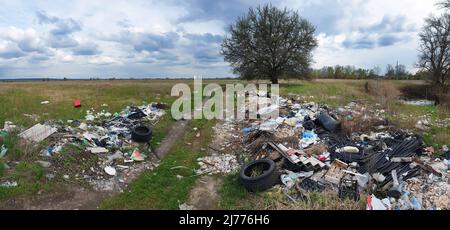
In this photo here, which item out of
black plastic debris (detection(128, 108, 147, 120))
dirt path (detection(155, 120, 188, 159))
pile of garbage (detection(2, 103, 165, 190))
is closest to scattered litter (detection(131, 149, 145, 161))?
pile of garbage (detection(2, 103, 165, 190))

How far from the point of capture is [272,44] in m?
30.1

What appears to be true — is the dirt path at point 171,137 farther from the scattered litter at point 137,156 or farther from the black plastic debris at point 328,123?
the black plastic debris at point 328,123

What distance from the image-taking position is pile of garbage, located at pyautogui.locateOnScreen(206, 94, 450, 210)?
6661 mm

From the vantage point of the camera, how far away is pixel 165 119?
46.0 ft

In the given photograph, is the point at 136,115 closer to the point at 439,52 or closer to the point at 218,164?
the point at 218,164

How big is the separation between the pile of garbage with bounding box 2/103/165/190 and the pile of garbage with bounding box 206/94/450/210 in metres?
3.03

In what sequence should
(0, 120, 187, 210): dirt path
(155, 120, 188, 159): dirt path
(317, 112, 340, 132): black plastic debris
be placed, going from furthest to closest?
(317, 112, 340, 132): black plastic debris, (155, 120, 188, 159): dirt path, (0, 120, 187, 210): dirt path

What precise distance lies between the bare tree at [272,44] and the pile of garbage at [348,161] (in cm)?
1914

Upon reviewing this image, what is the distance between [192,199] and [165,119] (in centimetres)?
748

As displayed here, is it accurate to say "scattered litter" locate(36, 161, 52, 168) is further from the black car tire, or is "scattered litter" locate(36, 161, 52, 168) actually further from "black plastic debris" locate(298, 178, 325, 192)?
"black plastic debris" locate(298, 178, 325, 192)

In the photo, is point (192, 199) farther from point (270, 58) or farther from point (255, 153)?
point (270, 58)

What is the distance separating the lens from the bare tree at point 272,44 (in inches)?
1183

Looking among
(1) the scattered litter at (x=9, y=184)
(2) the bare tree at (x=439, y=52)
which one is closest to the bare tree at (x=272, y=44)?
(2) the bare tree at (x=439, y=52)

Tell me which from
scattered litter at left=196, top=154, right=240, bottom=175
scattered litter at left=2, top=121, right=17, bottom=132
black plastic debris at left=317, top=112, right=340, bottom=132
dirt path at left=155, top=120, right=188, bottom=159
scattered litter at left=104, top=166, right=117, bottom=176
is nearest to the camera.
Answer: scattered litter at left=104, top=166, right=117, bottom=176
